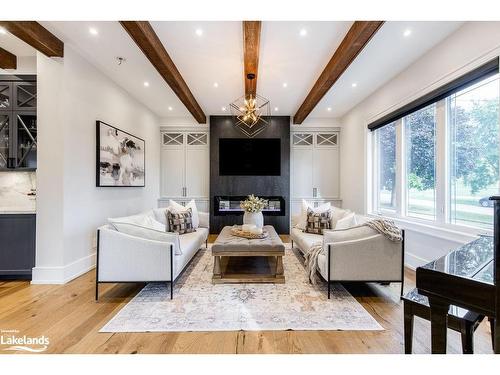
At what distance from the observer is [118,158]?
4.12 m

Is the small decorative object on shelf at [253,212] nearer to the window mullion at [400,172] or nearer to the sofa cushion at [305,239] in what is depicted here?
the sofa cushion at [305,239]

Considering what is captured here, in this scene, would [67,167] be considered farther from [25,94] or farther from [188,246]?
[188,246]

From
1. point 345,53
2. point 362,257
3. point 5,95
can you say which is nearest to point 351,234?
point 362,257

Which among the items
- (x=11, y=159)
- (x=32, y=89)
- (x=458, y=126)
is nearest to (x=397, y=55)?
(x=458, y=126)

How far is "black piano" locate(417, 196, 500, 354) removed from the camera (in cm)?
99

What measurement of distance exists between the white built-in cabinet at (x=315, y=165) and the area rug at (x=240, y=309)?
3.58 metres

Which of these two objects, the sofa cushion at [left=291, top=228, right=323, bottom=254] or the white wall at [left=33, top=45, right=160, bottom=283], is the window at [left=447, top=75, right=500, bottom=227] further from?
the white wall at [left=33, top=45, right=160, bottom=283]

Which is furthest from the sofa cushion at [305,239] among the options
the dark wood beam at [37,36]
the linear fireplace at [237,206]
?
the dark wood beam at [37,36]

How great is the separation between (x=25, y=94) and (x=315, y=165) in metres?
5.65

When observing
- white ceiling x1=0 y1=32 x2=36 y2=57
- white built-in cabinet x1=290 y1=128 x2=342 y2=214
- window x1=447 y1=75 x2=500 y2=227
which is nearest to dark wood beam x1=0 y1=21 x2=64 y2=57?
white ceiling x1=0 y1=32 x2=36 y2=57

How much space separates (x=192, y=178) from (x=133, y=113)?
2.11 m

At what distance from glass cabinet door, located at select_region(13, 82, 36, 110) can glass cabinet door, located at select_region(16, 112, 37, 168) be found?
0.15 meters

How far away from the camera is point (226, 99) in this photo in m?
4.93
